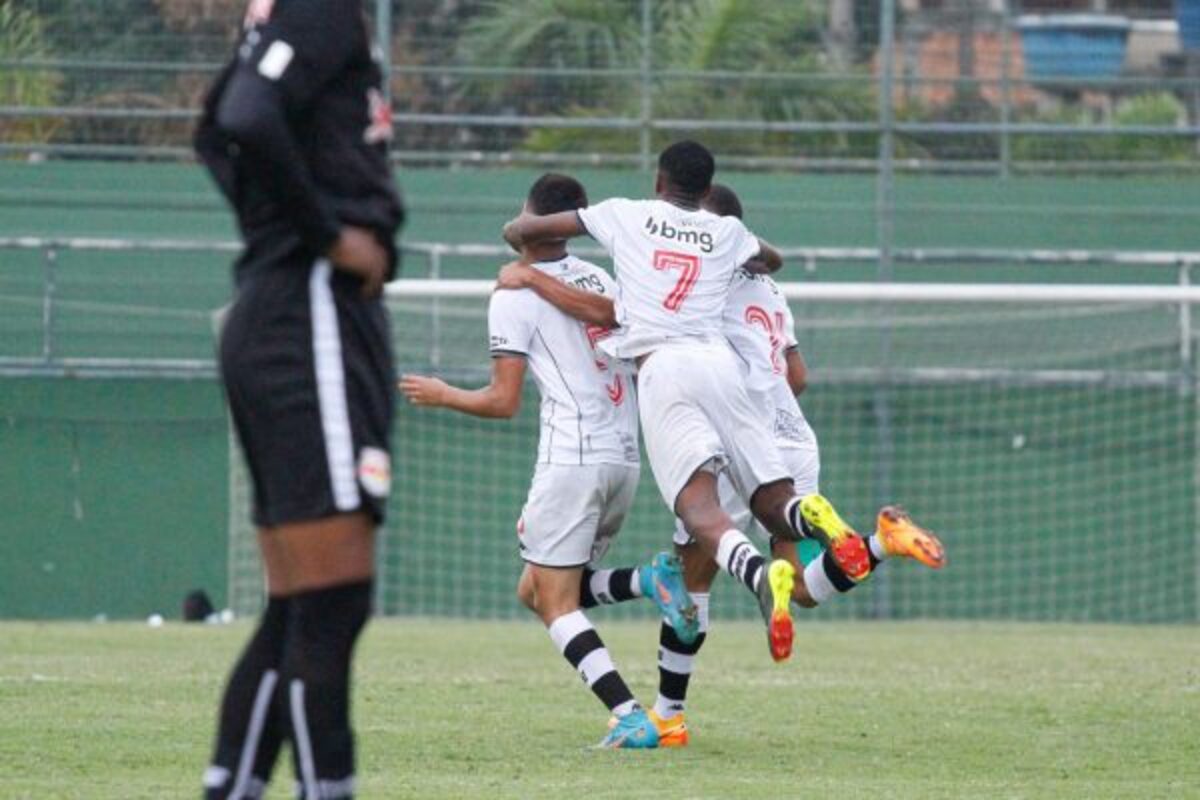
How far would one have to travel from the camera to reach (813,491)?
10.7 metres

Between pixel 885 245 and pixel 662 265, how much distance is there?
1125 cm

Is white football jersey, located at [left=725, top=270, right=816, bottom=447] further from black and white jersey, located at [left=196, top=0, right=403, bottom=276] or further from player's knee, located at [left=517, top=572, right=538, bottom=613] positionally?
black and white jersey, located at [left=196, top=0, right=403, bottom=276]

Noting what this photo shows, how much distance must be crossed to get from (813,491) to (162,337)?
Result: 10447 mm

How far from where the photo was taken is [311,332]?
4.95m

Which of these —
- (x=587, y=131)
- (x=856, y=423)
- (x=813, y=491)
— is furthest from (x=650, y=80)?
(x=813, y=491)

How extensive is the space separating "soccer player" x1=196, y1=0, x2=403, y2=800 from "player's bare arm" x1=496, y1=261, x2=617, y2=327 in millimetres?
4309

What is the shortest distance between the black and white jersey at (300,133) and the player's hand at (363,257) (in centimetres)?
3

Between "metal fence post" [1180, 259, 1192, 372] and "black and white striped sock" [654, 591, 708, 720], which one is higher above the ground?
"black and white striped sock" [654, 591, 708, 720]

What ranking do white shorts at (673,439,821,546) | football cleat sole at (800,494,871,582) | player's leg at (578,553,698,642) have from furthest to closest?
white shorts at (673,439,821,546) → football cleat sole at (800,494,871,582) → player's leg at (578,553,698,642)

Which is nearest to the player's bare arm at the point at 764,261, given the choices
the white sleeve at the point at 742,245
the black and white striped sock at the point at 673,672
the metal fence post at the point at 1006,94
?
the white sleeve at the point at 742,245

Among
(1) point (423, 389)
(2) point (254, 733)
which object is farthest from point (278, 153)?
(1) point (423, 389)

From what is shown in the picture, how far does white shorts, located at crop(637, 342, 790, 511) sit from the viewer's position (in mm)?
9258

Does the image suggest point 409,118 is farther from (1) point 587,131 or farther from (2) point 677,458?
(2) point 677,458

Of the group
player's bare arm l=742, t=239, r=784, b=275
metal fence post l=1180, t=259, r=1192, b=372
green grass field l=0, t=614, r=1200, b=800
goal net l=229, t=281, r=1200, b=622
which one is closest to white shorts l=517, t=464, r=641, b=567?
green grass field l=0, t=614, r=1200, b=800
